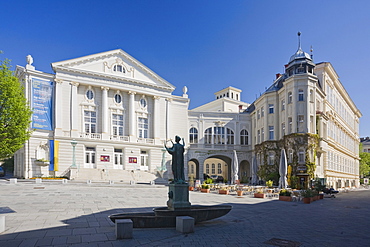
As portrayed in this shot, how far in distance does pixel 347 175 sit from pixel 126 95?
3912 centimetres

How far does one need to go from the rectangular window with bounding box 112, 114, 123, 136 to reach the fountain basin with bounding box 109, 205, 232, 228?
36.9m

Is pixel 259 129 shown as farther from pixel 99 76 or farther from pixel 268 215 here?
pixel 268 215

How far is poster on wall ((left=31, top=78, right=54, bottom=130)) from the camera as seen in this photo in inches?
1612

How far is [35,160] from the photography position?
132 feet

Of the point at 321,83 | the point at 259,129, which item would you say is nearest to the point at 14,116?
the point at 259,129

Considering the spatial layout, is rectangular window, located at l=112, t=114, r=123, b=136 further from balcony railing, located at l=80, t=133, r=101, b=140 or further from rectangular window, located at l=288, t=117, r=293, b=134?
rectangular window, located at l=288, t=117, r=293, b=134

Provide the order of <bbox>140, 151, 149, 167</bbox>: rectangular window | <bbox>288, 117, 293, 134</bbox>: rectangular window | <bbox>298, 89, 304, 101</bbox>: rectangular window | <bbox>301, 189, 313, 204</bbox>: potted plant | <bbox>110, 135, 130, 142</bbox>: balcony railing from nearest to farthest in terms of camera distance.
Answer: <bbox>301, 189, 313, 204</bbox>: potted plant < <bbox>298, 89, 304, 101</bbox>: rectangular window < <bbox>288, 117, 293, 134</bbox>: rectangular window < <bbox>110, 135, 130, 142</bbox>: balcony railing < <bbox>140, 151, 149, 167</bbox>: rectangular window

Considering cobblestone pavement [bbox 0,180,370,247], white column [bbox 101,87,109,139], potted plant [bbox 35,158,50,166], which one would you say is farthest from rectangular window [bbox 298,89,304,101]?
potted plant [bbox 35,158,50,166]

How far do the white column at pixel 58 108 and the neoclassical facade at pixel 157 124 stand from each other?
13 cm

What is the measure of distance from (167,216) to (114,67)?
39.8m

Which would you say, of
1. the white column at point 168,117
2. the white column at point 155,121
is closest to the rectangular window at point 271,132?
the white column at point 168,117

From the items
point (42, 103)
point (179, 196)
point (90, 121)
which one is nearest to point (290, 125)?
point (90, 121)

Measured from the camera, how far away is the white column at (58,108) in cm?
4266

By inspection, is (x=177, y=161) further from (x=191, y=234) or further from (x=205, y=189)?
(x=205, y=189)
